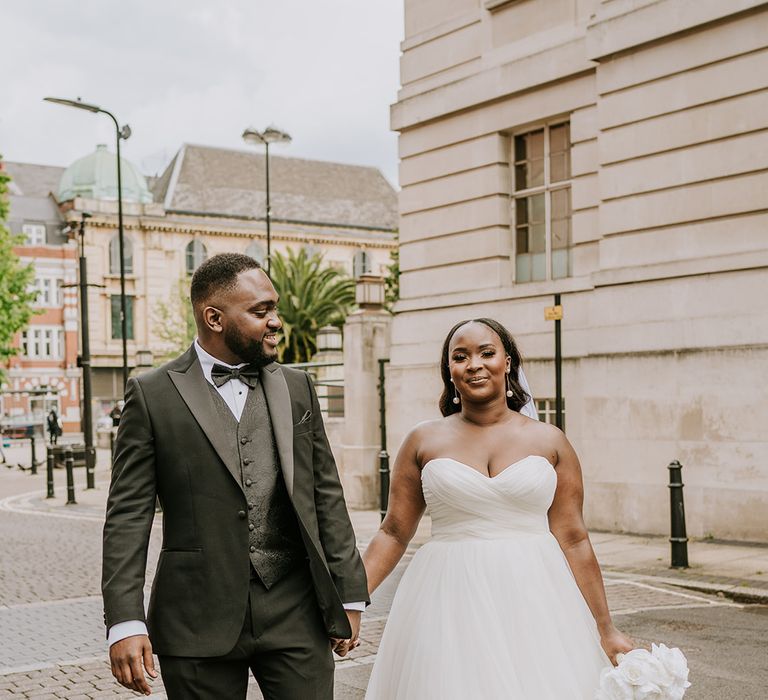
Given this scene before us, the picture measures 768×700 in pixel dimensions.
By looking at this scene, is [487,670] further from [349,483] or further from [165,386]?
[349,483]

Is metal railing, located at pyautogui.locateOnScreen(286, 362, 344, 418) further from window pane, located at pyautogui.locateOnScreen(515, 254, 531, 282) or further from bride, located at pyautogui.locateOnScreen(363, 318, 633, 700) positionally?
bride, located at pyautogui.locateOnScreen(363, 318, 633, 700)

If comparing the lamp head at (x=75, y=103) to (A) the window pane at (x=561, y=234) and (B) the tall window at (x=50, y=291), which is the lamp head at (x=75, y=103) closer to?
(A) the window pane at (x=561, y=234)

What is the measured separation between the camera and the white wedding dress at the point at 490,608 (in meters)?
3.63

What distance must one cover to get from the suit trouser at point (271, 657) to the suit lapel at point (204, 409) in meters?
0.39

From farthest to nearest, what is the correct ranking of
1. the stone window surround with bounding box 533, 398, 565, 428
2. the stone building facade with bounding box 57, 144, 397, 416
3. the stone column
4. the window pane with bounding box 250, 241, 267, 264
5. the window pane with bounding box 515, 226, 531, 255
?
the window pane with bounding box 250, 241, 267, 264, the stone building facade with bounding box 57, 144, 397, 416, the stone column, the window pane with bounding box 515, 226, 531, 255, the stone window surround with bounding box 533, 398, 565, 428

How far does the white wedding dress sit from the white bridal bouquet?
159mm

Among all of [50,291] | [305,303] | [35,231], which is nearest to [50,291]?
[50,291]

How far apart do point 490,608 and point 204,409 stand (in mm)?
1233

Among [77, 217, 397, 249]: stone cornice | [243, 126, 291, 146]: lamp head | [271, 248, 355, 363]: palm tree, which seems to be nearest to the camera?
[243, 126, 291, 146]: lamp head

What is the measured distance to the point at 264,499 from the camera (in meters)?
3.36

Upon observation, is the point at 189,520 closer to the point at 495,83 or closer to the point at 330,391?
the point at 495,83

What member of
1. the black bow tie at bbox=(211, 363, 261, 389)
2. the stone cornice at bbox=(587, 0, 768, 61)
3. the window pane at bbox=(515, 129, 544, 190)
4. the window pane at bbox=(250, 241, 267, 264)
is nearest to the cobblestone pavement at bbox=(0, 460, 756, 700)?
the black bow tie at bbox=(211, 363, 261, 389)

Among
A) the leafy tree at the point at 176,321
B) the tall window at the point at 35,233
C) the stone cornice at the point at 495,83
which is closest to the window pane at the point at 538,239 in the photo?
the stone cornice at the point at 495,83

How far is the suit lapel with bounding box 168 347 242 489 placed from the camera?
10.9 feet
